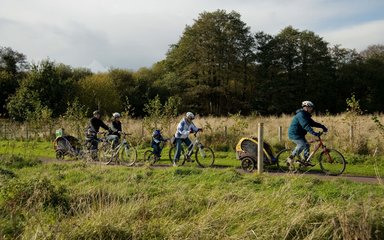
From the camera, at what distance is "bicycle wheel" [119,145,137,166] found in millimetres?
14966

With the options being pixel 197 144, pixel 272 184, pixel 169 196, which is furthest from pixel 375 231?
pixel 197 144

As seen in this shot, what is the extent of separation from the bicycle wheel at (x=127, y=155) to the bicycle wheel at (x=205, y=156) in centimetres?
224

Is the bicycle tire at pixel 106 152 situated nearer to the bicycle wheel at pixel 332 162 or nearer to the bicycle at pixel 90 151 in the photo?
the bicycle at pixel 90 151

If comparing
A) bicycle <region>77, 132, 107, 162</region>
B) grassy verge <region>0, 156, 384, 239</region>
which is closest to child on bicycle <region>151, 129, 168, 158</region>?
bicycle <region>77, 132, 107, 162</region>

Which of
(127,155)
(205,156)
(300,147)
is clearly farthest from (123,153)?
(300,147)

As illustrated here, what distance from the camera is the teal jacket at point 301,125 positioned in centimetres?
1220

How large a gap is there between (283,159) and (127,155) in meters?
5.38

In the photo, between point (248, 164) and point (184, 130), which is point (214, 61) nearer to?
point (184, 130)

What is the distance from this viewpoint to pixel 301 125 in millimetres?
12352

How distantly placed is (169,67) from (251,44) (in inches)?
467

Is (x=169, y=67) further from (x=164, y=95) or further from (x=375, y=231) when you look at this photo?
(x=375, y=231)

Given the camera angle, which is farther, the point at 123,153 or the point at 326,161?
the point at 123,153

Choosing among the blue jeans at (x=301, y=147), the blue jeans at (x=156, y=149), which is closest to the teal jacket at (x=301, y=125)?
the blue jeans at (x=301, y=147)

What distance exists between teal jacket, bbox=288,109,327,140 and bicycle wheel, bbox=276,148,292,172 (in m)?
0.66
